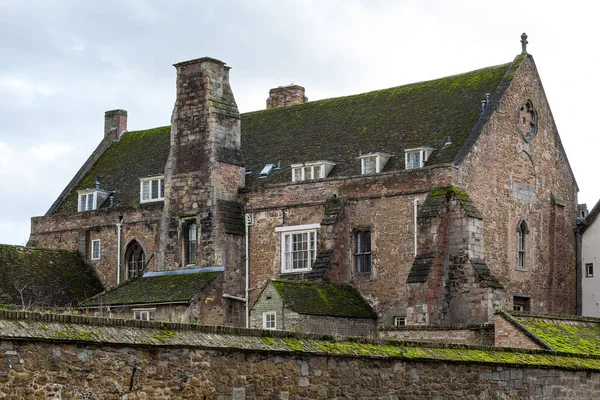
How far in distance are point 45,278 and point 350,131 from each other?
15062mm

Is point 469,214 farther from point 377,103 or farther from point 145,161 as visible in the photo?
point 145,161

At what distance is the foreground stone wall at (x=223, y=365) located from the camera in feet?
58.2

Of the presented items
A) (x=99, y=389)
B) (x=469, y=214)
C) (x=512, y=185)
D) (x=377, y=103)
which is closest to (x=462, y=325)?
(x=469, y=214)

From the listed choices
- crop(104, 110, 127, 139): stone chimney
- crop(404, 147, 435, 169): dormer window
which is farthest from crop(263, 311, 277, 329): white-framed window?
crop(104, 110, 127, 139): stone chimney

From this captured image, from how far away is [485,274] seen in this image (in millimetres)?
42500

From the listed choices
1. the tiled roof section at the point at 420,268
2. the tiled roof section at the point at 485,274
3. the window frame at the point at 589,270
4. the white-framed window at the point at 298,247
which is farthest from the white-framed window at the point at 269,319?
the window frame at the point at 589,270

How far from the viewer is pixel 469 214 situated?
42.6 meters

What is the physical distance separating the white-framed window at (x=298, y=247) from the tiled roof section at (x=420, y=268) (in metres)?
5.31

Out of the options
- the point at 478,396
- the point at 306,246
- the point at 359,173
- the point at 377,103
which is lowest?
the point at 478,396

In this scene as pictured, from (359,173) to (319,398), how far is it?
25.7 meters

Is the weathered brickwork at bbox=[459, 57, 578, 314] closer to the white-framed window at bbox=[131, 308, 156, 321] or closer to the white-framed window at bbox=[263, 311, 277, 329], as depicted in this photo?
the white-framed window at bbox=[263, 311, 277, 329]

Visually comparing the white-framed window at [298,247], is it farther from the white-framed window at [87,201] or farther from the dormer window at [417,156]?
the white-framed window at [87,201]

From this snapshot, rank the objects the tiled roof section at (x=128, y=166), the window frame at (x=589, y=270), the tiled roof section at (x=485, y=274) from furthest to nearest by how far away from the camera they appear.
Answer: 1. the tiled roof section at (x=128, y=166)
2. the window frame at (x=589, y=270)
3. the tiled roof section at (x=485, y=274)

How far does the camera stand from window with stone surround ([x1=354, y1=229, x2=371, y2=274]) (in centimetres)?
4575
